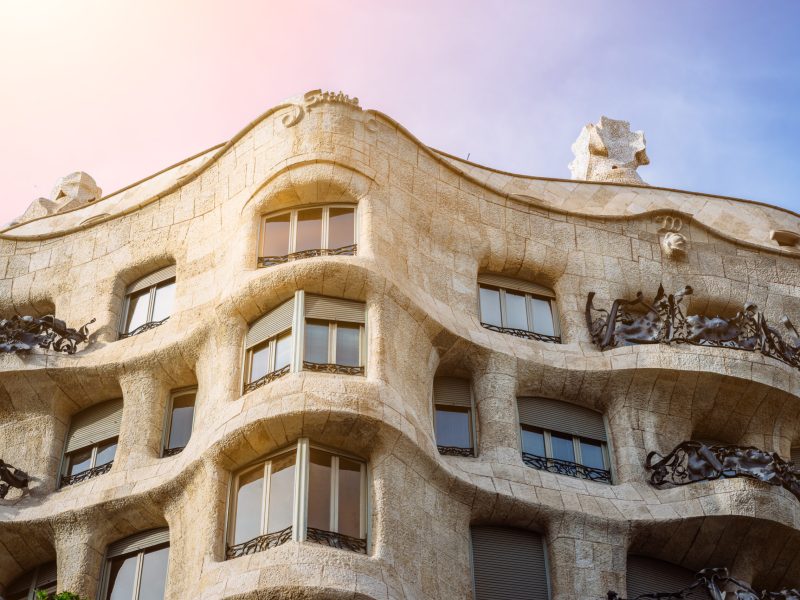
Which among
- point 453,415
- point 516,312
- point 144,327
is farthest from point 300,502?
point 516,312

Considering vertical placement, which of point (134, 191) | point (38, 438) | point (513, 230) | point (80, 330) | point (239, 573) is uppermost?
point (134, 191)

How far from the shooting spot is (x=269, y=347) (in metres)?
22.9

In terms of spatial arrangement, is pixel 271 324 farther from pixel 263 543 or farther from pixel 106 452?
pixel 263 543

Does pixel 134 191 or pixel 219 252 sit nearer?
pixel 219 252

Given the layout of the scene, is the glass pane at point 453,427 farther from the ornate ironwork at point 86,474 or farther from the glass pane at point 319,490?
the ornate ironwork at point 86,474

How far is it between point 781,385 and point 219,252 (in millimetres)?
9627

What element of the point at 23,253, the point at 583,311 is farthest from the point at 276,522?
the point at 23,253

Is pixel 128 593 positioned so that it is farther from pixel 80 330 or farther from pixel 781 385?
pixel 781 385

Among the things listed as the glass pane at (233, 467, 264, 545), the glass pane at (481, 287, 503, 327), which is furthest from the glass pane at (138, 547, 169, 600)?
the glass pane at (481, 287, 503, 327)

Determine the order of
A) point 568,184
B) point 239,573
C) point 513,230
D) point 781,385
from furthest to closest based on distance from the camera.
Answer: point 568,184 → point 513,230 → point 781,385 → point 239,573

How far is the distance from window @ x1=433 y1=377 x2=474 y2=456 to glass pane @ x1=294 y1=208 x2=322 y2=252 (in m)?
3.00

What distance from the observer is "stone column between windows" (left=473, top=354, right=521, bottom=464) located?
23.1 metres

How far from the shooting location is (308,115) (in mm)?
25719

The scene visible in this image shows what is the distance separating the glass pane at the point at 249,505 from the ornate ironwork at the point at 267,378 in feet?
4.72
